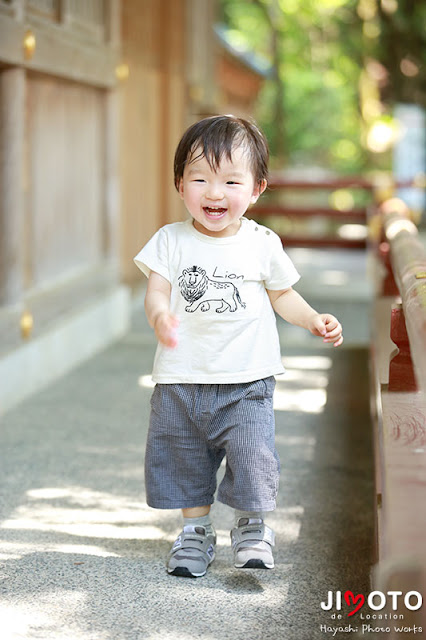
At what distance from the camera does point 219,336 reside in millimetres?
2838

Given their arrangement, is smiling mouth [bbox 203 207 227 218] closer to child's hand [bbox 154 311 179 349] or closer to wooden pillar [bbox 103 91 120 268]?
child's hand [bbox 154 311 179 349]

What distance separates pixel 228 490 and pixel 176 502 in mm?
155

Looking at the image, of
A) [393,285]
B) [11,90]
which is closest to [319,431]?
[393,285]

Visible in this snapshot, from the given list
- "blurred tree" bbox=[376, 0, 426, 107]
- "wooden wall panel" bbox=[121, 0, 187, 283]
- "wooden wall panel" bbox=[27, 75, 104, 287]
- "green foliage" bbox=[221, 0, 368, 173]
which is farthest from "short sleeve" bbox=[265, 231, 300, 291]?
"green foliage" bbox=[221, 0, 368, 173]

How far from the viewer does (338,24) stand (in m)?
28.5

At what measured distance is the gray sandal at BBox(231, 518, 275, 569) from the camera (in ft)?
9.59

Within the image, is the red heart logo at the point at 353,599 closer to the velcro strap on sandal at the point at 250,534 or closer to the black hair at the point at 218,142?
the velcro strap on sandal at the point at 250,534

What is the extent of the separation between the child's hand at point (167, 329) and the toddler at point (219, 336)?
109 millimetres

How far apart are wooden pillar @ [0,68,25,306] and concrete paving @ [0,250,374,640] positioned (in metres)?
0.64

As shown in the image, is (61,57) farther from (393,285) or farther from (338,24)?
(338,24)

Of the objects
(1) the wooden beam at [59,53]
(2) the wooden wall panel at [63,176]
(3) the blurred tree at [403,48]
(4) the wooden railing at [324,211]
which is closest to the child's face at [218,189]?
(1) the wooden beam at [59,53]

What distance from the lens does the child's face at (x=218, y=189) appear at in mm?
2766

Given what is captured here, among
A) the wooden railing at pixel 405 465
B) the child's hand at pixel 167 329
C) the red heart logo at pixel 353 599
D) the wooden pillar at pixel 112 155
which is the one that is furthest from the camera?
the wooden pillar at pixel 112 155

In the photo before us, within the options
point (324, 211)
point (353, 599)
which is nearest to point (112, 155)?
point (353, 599)
